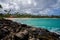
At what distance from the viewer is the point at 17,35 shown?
15.2 m

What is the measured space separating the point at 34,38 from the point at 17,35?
47.8 inches

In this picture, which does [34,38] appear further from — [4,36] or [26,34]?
[4,36]

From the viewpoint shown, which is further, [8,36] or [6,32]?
[6,32]

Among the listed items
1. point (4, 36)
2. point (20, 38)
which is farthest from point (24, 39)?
point (4, 36)

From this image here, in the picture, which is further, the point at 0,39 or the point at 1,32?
the point at 1,32

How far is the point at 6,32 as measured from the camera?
54.0 ft

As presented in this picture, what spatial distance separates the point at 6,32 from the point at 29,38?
6.79 ft

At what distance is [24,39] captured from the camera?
15047mm

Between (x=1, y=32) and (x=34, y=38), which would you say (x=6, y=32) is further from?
(x=34, y=38)

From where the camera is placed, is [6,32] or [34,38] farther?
[6,32]

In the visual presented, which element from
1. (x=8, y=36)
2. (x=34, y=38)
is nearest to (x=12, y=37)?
(x=8, y=36)

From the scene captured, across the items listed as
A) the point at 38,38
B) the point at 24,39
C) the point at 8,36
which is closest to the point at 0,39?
the point at 8,36

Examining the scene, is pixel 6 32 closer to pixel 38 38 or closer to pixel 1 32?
pixel 1 32

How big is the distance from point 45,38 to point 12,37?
254cm
